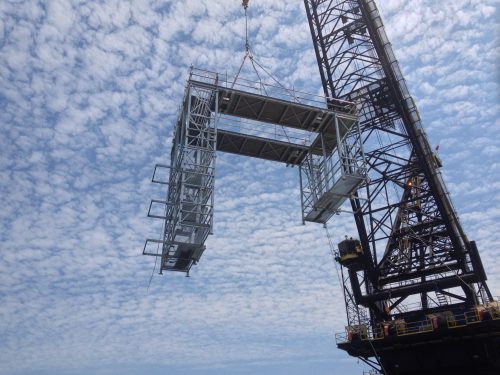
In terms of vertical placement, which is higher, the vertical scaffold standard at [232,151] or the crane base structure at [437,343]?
the vertical scaffold standard at [232,151]

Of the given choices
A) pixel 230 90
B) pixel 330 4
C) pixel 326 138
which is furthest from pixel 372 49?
pixel 230 90

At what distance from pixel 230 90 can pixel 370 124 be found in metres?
17.6

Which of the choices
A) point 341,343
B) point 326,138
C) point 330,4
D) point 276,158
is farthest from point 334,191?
point 330,4

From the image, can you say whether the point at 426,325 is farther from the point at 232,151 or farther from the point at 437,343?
the point at 232,151

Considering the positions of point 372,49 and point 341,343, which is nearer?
point 341,343

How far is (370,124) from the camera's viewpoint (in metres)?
38.7

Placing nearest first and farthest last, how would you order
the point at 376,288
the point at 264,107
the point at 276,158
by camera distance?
the point at 264,107
the point at 276,158
the point at 376,288

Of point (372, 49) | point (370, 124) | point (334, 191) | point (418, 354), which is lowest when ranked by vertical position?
point (418, 354)

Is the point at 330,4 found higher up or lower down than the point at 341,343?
higher up

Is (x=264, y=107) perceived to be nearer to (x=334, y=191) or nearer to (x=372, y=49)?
(x=334, y=191)

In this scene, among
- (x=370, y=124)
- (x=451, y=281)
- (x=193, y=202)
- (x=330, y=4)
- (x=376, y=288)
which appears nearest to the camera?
(x=193, y=202)

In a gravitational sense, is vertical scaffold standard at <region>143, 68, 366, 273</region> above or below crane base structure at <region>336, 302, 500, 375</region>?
above

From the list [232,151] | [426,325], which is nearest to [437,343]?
[426,325]

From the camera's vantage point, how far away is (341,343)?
31844mm
